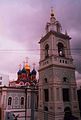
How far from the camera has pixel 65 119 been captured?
19422 mm

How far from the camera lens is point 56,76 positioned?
20.6 m

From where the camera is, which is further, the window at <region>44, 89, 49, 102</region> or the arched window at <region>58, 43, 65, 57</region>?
the arched window at <region>58, 43, 65, 57</region>

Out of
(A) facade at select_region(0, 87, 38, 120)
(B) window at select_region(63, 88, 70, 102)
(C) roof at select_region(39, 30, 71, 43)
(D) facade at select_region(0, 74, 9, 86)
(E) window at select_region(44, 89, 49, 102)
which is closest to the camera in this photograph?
(B) window at select_region(63, 88, 70, 102)

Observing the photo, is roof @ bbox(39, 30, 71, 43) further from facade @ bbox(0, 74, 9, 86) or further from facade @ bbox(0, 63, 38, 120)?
facade @ bbox(0, 74, 9, 86)

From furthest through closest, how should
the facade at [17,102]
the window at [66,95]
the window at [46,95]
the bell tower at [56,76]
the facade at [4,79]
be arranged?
the facade at [4,79], the facade at [17,102], the window at [46,95], the window at [66,95], the bell tower at [56,76]

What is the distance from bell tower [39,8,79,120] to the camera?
19.8 metres

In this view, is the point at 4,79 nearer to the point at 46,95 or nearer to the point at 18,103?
the point at 18,103

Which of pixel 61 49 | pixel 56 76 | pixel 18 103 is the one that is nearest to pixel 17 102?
A: pixel 18 103

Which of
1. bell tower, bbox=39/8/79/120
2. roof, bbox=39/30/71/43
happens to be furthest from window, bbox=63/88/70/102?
roof, bbox=39/30/71/43

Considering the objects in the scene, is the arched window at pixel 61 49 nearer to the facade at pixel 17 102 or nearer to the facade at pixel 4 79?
the facade at pixel 17 102

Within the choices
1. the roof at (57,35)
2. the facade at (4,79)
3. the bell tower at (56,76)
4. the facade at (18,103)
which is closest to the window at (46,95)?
the bell tower at (56,76)

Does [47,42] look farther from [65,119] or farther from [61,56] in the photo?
[65,119]

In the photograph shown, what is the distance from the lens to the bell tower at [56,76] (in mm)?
19828

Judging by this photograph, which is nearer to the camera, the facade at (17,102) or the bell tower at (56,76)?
the bell tower at (56,76)
